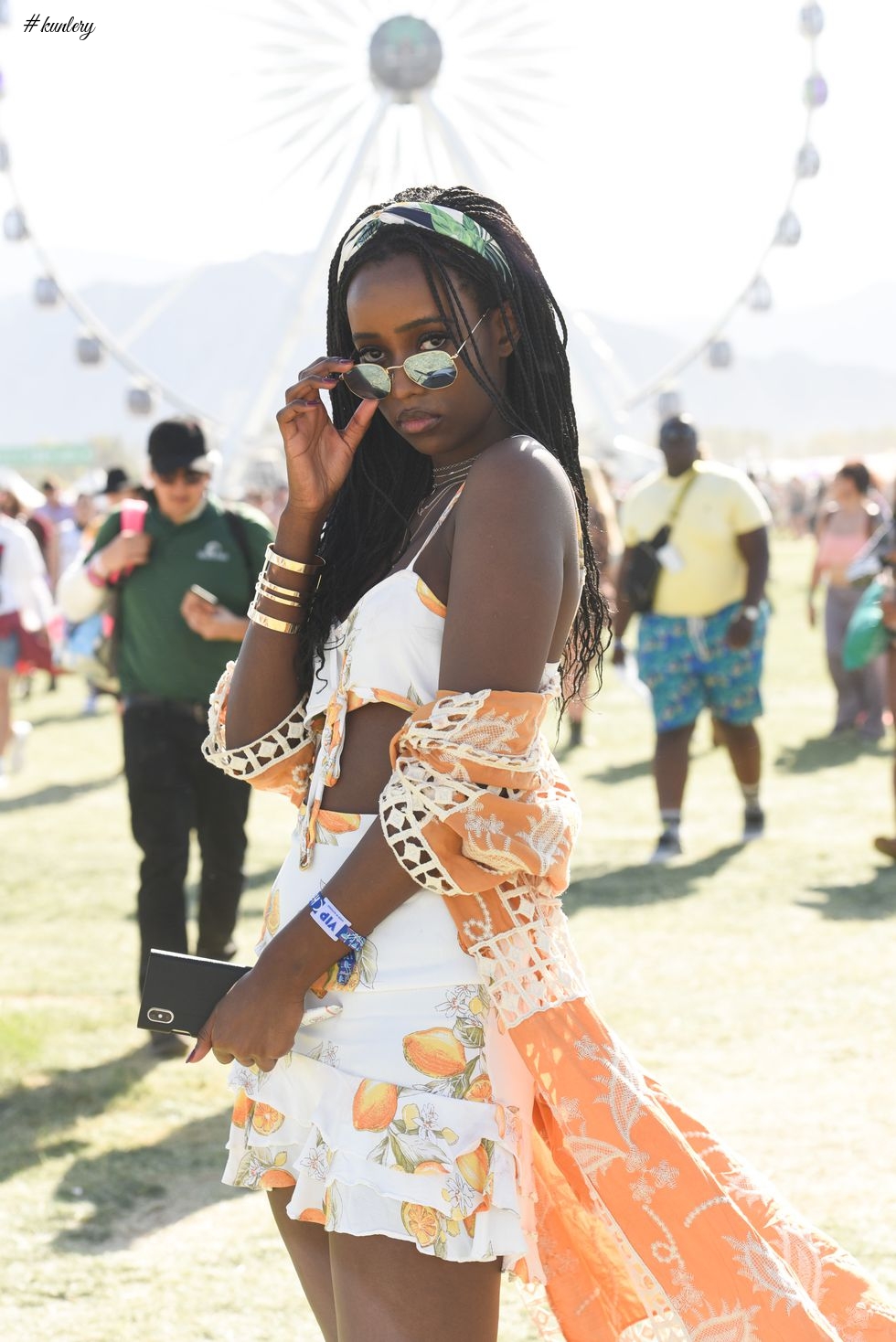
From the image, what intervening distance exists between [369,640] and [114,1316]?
188 cm

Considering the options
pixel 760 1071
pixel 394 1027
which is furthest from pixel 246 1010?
pixel 760 1071

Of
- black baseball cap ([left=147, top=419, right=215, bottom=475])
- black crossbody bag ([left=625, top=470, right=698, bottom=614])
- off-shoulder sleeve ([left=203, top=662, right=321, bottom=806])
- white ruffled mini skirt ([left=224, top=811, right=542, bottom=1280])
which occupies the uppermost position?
black baseball cap ([left=147, top=419, right=215, bottom=475])

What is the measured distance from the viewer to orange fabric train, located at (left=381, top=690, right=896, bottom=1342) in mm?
1807

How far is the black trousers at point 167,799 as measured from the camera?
15.5 feet

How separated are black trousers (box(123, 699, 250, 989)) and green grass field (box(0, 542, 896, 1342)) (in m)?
0.45

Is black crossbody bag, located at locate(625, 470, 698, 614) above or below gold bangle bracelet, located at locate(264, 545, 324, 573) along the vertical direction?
below

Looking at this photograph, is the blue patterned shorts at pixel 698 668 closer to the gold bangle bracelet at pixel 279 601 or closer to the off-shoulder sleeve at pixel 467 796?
the gold bangle bracelet at pixel 279 601

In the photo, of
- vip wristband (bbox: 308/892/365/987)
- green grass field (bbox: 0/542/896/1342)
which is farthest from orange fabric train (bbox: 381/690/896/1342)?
green grass field (bbox: 0/542/896/1342)

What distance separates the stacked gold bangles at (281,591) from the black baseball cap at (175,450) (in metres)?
2.71

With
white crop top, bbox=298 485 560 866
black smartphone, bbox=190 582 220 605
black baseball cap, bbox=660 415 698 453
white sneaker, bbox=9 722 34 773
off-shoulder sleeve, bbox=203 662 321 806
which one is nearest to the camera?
white crop top, bbox=298 485 560 866

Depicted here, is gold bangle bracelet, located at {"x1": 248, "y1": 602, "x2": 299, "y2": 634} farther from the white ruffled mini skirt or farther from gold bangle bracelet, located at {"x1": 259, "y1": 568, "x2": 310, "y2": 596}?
the white ruffled mini skirt

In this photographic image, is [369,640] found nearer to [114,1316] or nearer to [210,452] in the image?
[114,1316]

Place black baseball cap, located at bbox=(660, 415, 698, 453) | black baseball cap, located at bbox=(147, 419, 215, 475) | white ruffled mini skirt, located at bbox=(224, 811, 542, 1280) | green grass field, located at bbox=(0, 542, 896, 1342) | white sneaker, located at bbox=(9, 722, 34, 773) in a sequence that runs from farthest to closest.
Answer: white sneaker, located at bbox=(9, 722, 34, 773) < black baseball cap, located at bbox=(660, 415, 698, 453) < black baseball cap, located at bbox=(147, 419, 215, 475) < green grass field, located at bbox=(0, 542, 896, 1342) < white ruffled mini skirt, located at bbox=(224, 811, 542, 1280)

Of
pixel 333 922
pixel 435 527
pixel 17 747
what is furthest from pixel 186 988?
pixel 17 747
